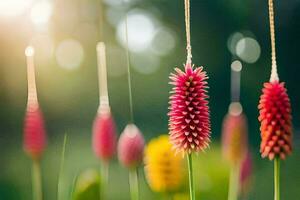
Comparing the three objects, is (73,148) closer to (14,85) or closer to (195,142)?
(14,85)

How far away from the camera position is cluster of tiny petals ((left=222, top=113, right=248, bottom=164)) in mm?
2178

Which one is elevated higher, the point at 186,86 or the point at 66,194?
the point at 186,86

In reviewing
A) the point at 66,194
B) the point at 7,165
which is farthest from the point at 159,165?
the point at 7,165

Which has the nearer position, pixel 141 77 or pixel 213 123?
pixel 213 123

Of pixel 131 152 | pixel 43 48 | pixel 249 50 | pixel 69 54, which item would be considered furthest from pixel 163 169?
pixel 69 54

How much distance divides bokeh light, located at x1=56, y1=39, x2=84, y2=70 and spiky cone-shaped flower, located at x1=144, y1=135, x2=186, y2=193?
5909 millimetres

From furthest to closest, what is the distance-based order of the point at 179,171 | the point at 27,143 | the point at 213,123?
the point at 213,123 → the point at 27,143 → the point at 179,171

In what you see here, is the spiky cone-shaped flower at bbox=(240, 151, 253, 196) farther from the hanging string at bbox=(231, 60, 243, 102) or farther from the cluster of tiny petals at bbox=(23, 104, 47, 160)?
the cluster of tiny petals at bbox=(23, 104, 47, 160)

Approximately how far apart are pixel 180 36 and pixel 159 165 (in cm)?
636

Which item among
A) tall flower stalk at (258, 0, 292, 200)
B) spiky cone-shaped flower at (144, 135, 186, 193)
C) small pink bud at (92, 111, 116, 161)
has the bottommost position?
spiky cone-shaped flower at (144, 135, 186, 193)

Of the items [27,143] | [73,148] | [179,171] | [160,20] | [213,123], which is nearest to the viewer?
[179,171]

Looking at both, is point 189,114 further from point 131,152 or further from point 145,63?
point 145,63

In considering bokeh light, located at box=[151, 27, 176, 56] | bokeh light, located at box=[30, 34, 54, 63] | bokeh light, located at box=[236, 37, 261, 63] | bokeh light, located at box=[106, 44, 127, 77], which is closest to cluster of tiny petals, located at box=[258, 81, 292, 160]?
bokeh light, located at box=[236, 37, 261, 63]

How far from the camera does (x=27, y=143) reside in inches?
87.6
